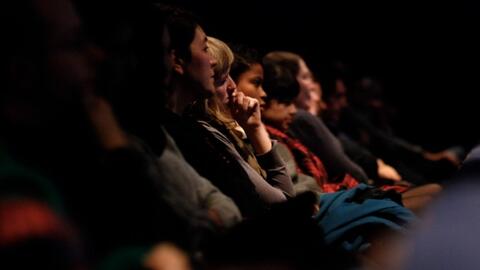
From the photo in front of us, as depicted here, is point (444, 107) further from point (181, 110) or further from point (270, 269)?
point (270, 269)

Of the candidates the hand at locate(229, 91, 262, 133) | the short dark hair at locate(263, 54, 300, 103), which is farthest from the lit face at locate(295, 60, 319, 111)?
the hand at locate(229, 91, 262, 133)

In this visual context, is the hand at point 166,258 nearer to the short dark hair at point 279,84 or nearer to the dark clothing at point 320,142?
the short dark hair at point 279,84

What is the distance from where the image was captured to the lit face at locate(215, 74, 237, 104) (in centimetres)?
209

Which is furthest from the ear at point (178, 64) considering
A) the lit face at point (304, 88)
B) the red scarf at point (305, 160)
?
the lit face at point (304, 88)

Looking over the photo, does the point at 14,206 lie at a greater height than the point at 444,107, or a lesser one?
greater

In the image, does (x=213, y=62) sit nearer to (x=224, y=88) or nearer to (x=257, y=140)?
(x=224, y=88)

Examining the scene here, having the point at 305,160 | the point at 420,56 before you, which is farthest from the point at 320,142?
the point at 420,56

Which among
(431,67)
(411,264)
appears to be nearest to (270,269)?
(411,264)

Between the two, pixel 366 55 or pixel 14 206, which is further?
pixel 366 55

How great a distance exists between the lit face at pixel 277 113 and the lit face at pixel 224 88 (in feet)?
1.81

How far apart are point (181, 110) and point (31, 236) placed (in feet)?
2.77

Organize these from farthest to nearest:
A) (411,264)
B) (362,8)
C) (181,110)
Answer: (362,8) < (181,110) < (411,264)

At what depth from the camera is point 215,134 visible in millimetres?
1901

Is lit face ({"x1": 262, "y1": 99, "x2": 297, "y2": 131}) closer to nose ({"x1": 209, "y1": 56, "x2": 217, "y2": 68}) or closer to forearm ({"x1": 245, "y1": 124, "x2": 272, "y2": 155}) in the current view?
forearm ({"x1": 245, "y1": 124, "x2": 272, "y2": 155})
